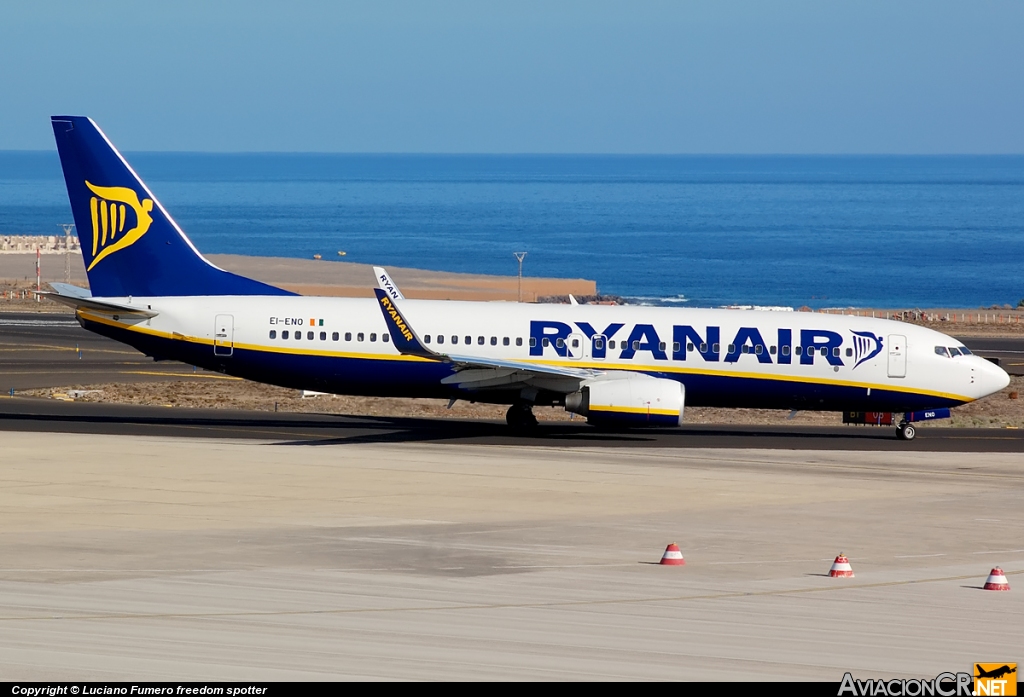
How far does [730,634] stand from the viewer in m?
18.2

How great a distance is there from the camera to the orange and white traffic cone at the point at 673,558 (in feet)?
76.8

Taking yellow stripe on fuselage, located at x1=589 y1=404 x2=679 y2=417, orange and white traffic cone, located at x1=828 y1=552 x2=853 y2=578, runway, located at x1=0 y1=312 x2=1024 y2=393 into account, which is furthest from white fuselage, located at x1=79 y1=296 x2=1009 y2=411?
orange and white traffic cone, located at x1=828 y1=552 x2=853 y2=578

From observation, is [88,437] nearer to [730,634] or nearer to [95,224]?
[95,224]

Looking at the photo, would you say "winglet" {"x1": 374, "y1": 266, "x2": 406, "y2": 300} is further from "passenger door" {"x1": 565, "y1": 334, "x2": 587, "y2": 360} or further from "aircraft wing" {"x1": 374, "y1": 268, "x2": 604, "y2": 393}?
"passenger door" {"x1": 565, "y1": 334, "x2": 587, "y2": 360}

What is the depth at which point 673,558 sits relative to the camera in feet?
76.9

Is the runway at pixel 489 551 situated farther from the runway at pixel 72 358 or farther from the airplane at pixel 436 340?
the runway at pixel 72 358

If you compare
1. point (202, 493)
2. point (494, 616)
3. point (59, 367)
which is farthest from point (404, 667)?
point (59, 367)

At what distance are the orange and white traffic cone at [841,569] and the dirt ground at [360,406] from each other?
26010 millimetres

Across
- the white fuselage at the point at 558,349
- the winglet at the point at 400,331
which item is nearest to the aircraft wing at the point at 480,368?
the winglet at the point at 400,331

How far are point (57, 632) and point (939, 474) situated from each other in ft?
81.9

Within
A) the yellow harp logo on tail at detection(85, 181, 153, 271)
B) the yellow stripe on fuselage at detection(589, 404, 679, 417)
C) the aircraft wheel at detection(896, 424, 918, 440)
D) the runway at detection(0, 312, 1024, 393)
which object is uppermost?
the yellow harp logo on tail at detection(85, 181, 153, 271)

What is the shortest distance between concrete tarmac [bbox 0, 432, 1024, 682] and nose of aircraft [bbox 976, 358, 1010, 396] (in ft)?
14.0

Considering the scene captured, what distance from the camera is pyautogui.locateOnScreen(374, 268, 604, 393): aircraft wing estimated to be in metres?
39.2

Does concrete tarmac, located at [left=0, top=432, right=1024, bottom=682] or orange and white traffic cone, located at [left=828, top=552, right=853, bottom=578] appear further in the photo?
orange and white traffic cone, located at [left=828, top=552, right=853, bottom=578]
